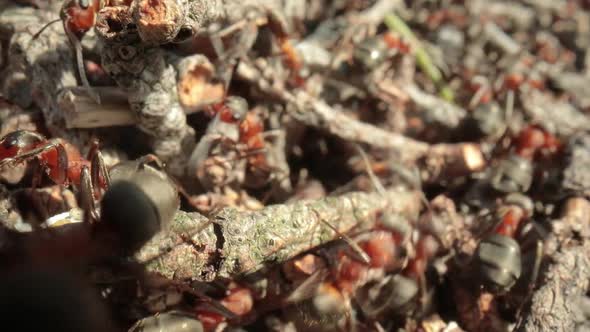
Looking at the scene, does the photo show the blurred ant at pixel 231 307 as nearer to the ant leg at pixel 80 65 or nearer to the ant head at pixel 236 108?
the ant head at pixel 236 108

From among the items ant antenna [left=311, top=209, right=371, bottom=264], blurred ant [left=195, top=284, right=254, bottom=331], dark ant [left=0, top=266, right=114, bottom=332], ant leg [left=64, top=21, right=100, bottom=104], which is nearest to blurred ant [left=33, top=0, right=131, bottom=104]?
ant leg [left=64, top=21, right=100, bottom=104]

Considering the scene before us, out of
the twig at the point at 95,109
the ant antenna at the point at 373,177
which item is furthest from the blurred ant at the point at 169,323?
the ant antenna at the point at 373,177

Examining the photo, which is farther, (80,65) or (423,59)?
(423,59)

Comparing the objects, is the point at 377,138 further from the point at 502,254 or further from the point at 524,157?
the point at 524,157

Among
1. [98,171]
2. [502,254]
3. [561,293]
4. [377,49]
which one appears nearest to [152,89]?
[98,171]

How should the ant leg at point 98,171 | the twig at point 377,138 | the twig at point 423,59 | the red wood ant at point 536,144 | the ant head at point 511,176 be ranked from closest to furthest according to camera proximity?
the ant leg at point 98,171, the twig at point 377,138, the ant head at point 511,176, the red wood ant at point 536,144, the twig at point 423,59

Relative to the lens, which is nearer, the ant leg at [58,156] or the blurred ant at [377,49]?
the ant leg at [58,156]

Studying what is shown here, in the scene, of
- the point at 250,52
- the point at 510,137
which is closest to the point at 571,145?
the point at 510,137
